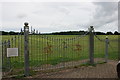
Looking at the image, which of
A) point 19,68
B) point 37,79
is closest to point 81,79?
point 37,79

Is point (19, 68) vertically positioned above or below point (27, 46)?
below

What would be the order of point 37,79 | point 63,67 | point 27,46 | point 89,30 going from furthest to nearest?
point 89,30, point 63,67, point 27,46, point 37,79

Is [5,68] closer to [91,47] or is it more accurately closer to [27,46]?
[27,46]

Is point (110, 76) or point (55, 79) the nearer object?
point (55, 79)

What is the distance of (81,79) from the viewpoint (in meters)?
6.66

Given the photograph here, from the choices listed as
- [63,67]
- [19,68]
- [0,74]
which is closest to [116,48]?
[63,67]

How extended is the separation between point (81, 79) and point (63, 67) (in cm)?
193

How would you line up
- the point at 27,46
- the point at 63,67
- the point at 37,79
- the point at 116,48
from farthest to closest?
the point at 116,48 < the point at 63,67 < the point at 27,46 < the point at 37,79

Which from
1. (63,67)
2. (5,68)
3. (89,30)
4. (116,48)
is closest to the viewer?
(5,68)

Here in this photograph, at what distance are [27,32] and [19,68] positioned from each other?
1.95 meters

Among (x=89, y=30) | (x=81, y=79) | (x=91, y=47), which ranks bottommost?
(x=81, y=79)

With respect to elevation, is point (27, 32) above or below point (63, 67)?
above

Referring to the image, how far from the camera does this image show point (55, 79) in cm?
664

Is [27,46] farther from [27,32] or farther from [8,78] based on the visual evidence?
[8,78]
